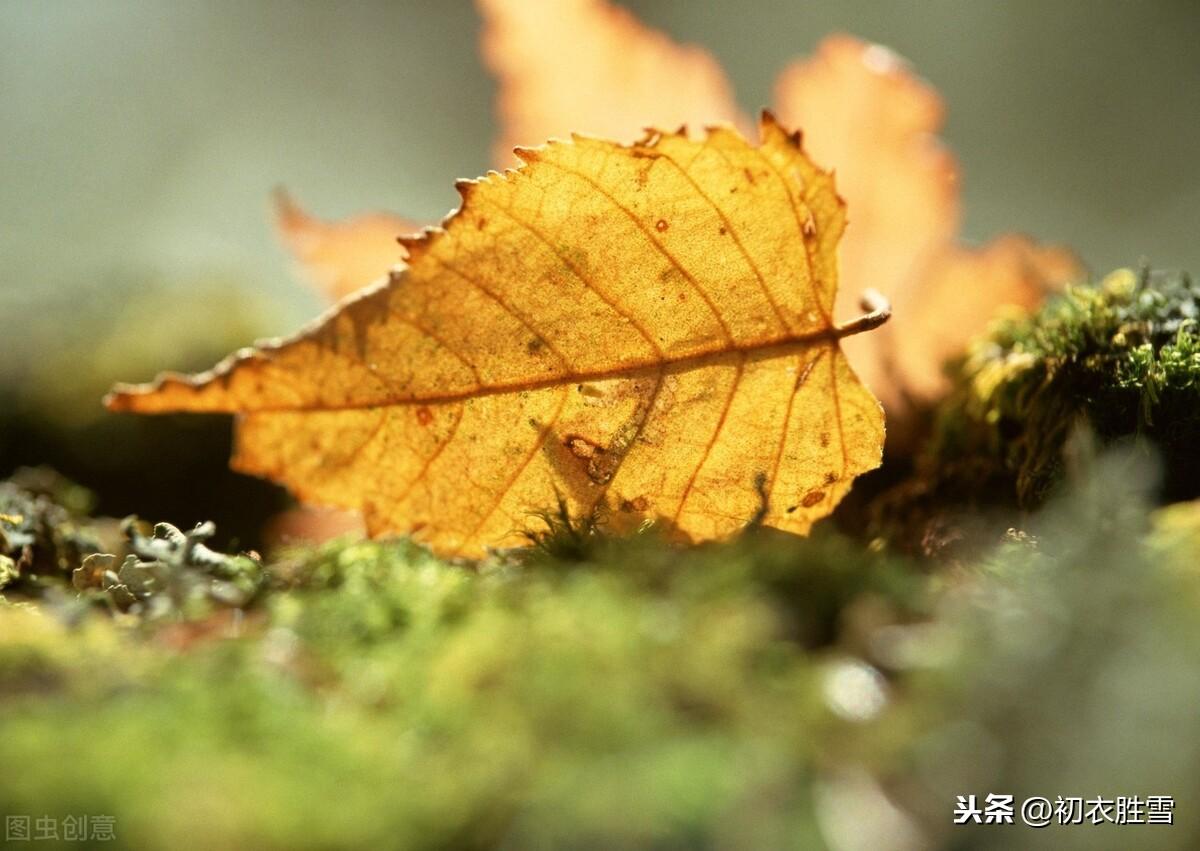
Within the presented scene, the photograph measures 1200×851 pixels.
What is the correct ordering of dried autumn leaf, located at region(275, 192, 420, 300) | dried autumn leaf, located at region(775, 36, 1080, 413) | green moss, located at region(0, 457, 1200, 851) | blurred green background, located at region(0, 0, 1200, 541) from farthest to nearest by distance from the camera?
1. blurred green background, located at region(0, 0, 1200, 541)
2. dried autumn leaf, located at region(275, 192, 420, 300)
3. dried autumn leaf, located at region(775, 36, 1080, 413)
4. green moss, located at region(0, 457, 1200, 851)

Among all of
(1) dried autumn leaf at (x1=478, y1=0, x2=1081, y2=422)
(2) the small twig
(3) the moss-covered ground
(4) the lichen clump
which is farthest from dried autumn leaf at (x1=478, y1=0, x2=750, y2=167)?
(3) the moss-covered ground

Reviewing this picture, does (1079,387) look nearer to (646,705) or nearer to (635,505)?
(635,505)

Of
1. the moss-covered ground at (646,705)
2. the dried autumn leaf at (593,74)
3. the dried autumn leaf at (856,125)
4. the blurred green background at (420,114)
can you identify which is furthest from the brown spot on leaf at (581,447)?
the blurred green background at (420,114)

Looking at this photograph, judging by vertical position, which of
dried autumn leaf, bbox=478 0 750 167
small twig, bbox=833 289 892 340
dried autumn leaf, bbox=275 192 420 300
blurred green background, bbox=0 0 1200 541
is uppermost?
blurred green background, bbox=0 0 1200 541

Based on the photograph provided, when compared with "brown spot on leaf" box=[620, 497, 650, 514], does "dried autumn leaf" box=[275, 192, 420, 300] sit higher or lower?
higher

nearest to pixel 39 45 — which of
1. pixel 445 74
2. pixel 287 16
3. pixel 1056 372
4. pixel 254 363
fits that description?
pixel 287 16

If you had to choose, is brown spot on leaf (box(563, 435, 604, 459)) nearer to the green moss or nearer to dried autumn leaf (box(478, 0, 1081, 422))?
the green moss

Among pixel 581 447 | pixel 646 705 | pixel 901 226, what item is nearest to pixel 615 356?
pixel 581 447
